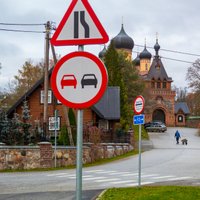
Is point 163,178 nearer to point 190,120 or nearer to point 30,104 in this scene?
point 30,104

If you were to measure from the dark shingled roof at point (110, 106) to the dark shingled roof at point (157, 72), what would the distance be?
47613 millimetres

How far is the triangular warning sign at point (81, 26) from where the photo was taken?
4.18 meters

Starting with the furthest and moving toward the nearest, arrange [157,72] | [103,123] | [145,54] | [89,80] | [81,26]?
[145,54] → [157,72] → [103,123] → [81,26] → [89,80]

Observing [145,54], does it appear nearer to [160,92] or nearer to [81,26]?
[160,92]

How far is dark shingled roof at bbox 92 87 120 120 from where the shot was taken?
143 ft

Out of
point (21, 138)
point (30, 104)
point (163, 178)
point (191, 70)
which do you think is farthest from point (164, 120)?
point (163, 178)

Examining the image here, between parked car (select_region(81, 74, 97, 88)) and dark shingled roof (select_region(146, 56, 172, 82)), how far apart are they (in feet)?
294

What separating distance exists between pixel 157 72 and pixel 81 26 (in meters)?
90.9

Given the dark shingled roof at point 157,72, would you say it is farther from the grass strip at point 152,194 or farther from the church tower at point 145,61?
the grass strip at point 152,194

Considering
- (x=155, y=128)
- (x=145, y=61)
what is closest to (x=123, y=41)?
(x=145, y=61)

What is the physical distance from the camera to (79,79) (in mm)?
4105

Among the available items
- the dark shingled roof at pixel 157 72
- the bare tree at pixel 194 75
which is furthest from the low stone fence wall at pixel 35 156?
the dark shingled roof at pixel 157 72

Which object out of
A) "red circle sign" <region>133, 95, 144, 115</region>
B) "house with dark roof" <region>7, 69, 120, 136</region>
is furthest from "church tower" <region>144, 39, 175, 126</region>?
"red circle sign" <region>133, 95, 144, 115</region>

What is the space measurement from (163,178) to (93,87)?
15.2m
